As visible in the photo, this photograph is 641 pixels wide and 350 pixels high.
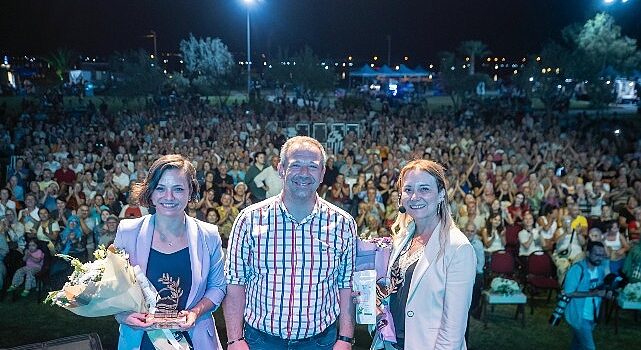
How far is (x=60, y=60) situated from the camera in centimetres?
5678

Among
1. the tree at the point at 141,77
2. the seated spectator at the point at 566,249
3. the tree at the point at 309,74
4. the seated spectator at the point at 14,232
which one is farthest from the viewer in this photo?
the tree at the point at 309,74

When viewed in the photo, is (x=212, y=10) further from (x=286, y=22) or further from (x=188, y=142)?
(x=188, y=142)

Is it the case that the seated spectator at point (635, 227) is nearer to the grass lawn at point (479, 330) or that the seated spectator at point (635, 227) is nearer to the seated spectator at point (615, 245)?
the seated spectator at point (615, 245)

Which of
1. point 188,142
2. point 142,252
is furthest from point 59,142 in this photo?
point 142,252

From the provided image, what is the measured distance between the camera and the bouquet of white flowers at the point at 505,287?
231 inches

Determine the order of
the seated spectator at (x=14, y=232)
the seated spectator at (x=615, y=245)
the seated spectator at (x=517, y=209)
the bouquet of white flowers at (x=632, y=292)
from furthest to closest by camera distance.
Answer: the seated spectator at (x=517, y=209) → the seated spectator at (x=14, y=232) → the seated spectator at (x=615, y=245) → the bouquet of white flowers at (x=632, y=292)

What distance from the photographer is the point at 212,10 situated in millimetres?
67938

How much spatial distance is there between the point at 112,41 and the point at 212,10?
13.4m

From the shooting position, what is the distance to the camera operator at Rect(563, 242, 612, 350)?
4.46 meters

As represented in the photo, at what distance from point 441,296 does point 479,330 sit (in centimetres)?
353

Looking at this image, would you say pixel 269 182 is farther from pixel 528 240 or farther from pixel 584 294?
pixel 584 294

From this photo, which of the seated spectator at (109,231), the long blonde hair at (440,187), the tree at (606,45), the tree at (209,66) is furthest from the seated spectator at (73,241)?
the tree at (209,66)

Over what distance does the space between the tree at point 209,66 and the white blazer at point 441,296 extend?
3407cm

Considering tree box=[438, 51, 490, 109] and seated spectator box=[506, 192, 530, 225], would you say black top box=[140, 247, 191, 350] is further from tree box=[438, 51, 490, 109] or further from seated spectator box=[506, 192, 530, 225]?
tree box=[438, 51, 490, 109]
